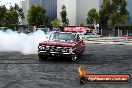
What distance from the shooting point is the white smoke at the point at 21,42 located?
2598 centimetres

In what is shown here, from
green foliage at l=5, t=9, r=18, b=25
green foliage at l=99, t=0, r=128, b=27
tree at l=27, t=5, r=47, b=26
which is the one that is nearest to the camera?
green foliage at l=99, t=0, r=128, b=27

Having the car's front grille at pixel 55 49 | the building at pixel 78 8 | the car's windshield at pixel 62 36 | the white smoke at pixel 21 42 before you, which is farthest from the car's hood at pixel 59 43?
the building at pixel 78 8

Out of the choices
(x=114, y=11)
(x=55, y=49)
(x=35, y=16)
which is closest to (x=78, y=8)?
(x=35, y=16)

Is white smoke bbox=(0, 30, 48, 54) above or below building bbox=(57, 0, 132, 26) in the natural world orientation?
below

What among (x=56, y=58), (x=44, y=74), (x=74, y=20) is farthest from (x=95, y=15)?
(x=44, y=74)

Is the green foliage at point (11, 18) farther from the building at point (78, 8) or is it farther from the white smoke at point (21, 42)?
the white smoke at point (21, 42)

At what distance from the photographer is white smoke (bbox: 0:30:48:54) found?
2598 cm

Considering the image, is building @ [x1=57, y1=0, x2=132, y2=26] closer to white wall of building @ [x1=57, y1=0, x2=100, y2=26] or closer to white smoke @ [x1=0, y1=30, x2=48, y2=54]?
white wall of building @ [x1=57, y1=0, x2=100, y2=26]

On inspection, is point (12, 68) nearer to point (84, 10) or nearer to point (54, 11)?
point (84, 10)

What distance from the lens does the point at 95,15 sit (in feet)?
356

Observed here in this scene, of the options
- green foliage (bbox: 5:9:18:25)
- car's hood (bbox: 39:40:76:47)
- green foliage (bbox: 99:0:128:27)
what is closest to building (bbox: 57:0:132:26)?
A: green foliage (bbox: 5:9:18:25)

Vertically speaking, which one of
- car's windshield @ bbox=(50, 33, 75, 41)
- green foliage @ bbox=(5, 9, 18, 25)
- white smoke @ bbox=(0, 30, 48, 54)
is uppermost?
green foliage @ bbox=(5, 9, 18, 25)

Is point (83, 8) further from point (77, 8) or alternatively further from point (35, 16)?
point (35, 16)

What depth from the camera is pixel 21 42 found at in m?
28.9
